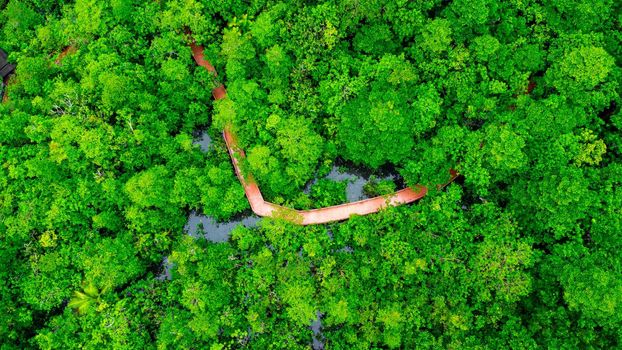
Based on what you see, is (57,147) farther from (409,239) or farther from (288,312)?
(409,239)

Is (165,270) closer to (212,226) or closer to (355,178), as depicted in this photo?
(212,226)

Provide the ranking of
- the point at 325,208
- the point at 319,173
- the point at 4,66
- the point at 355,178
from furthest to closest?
the point at 4,66
the point at 355,178
the point at 319,173
the point at 325,208

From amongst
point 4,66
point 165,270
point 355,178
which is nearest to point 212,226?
point 165,270

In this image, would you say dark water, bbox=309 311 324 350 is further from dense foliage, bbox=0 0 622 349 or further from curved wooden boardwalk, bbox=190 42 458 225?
curved wooden boardwalk, bbox=190 42 458 225

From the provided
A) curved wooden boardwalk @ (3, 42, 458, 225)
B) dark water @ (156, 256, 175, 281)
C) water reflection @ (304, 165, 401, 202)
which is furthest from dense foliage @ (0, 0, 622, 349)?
water reflection @ (304, 165, 401, 202)

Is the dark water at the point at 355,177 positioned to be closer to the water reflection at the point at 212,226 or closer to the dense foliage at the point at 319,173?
the dense foliage at the point at 319,173
